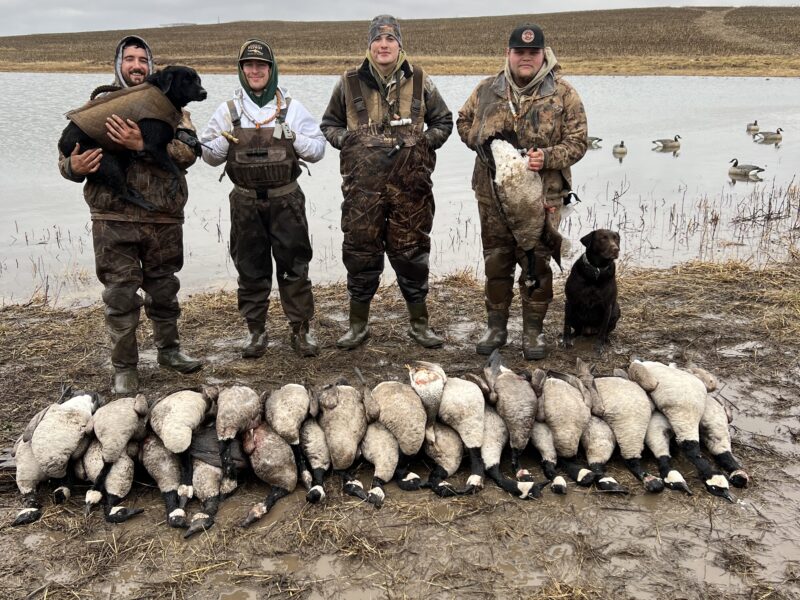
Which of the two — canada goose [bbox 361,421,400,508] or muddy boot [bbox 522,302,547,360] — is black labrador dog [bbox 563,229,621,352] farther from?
canada goose [bbox 361,421,400,508]

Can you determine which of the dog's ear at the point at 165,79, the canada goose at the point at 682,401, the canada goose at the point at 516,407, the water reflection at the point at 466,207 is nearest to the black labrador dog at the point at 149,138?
the dog's ear at the point at 165,79

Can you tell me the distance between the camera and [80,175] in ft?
14.8

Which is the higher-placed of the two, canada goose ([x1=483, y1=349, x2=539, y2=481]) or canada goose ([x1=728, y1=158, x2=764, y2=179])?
canada goose ([x1=728, y1=158, x2=764, y2=179])

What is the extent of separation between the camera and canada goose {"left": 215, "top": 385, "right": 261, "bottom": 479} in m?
3.75

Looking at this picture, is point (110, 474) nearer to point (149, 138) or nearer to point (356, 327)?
point (149, 138)

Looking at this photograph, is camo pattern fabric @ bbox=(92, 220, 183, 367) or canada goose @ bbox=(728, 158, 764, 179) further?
canada goose @ bbox=(728, 158, 764, 179)

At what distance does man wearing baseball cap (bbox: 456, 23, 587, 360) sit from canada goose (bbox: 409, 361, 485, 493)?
61.4 inches

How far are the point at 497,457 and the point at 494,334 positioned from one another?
1891mm

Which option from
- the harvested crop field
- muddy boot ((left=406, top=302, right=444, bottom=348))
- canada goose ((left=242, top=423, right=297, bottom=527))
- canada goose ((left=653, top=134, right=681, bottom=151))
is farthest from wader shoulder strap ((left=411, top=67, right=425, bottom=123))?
the harvested crop field

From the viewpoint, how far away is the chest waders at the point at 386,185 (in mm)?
5098

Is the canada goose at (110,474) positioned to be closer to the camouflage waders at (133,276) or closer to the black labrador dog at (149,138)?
the camouflage waders at (133,276)

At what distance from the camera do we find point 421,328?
5.80 metres

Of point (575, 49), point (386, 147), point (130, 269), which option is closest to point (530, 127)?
point (386, 147)

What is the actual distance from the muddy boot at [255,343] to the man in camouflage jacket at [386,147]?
0.96 meters
